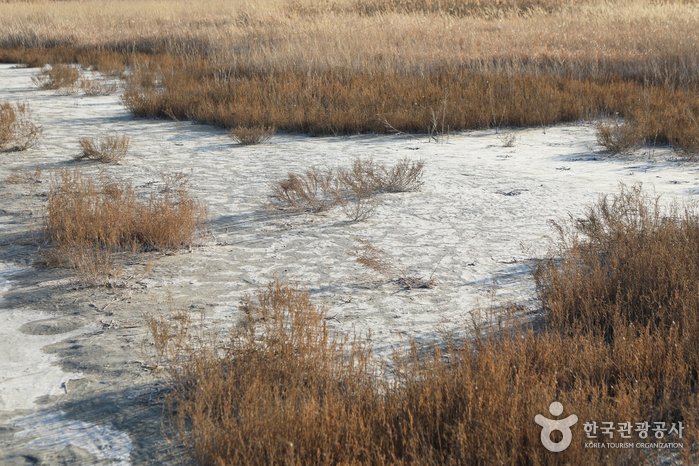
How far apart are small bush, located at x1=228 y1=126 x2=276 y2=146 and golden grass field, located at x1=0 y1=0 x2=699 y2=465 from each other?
828mm

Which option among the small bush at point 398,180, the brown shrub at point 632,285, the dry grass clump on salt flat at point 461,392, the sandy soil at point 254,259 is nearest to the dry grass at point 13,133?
the sandy soil at point 254,259

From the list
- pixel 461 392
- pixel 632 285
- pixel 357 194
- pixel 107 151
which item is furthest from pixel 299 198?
pixel 461 392

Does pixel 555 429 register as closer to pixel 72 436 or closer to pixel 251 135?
pixel 72 436

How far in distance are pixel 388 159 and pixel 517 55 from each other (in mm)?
6953

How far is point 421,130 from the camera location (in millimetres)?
9594

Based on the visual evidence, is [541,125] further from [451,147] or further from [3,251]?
[3,251]

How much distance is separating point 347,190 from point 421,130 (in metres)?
3.66

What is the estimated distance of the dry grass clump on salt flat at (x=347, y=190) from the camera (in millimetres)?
5703

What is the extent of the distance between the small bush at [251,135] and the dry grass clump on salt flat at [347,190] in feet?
7.52

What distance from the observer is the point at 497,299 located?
372cm

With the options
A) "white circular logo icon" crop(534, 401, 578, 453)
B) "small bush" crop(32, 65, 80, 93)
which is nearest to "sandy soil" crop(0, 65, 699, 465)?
"white circular logo icon" crop(534, 401, 578, 453)

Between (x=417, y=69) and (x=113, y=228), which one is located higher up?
(x=417, y=69)

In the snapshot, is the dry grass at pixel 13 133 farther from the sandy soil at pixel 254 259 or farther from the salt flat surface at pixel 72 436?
the salt flat surface at pixel 72 436

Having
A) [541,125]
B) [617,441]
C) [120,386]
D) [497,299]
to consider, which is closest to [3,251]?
[120,386]
